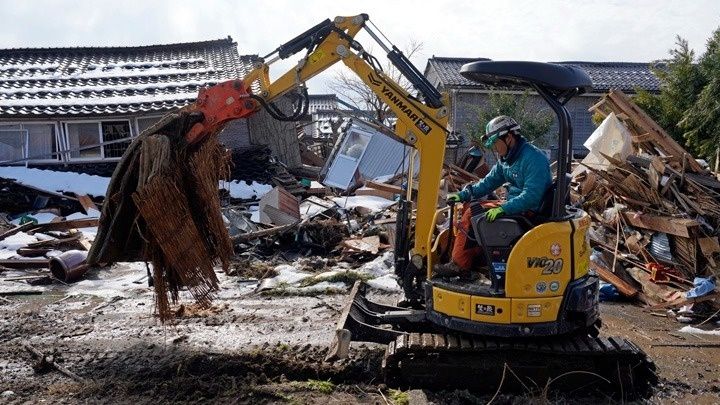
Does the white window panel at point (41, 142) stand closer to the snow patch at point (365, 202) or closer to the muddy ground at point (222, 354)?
the snow patch at point (365, 202)

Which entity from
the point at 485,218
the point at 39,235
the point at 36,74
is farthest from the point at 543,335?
the point at 36,74

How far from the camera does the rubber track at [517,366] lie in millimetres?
5348

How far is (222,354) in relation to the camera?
6348mm

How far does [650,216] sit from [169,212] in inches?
266

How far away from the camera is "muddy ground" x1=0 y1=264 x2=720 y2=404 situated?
5398 mm

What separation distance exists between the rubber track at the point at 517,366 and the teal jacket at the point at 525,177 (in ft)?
3.79

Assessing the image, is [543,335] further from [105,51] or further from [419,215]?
[105,51]

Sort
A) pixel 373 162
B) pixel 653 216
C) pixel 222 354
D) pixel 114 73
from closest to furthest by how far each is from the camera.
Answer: pixel 222 354 < pixel 653 216 < pixel 373 162 < pixel 114 73

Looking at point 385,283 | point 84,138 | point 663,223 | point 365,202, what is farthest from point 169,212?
point 84,138

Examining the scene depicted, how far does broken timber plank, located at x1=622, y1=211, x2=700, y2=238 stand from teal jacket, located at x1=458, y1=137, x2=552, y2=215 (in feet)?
13.7

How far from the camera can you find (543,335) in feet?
17.3

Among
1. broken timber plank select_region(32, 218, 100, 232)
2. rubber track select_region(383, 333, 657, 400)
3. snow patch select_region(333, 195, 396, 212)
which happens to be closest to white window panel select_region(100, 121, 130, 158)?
broken timber plank select_region(32, 218, 100, 232)

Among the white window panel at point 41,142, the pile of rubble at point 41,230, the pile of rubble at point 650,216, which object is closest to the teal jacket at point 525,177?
the pile of rubble at point 650,216

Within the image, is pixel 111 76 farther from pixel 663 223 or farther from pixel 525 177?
pixel 525 177
